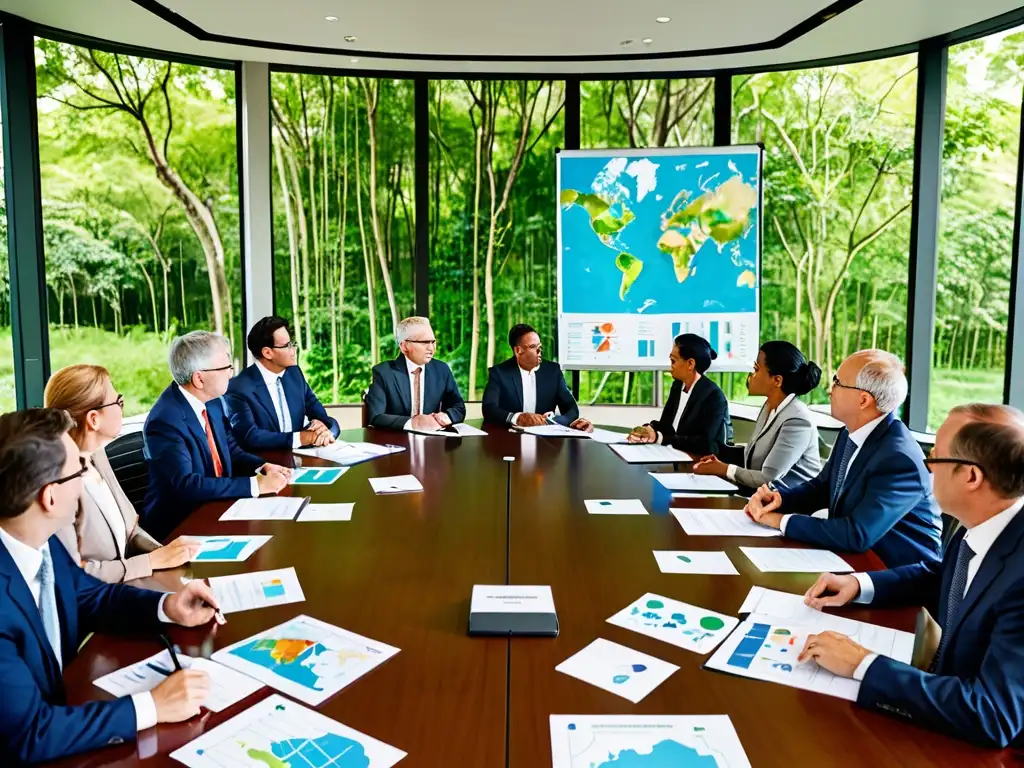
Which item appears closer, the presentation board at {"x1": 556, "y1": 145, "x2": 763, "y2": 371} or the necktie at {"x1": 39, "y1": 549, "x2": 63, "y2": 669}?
the necktie at {"x1": 39, "y1": 549, "x2": 63, "y2": 669}

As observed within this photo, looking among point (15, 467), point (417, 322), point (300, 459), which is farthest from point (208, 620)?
point (417, 322)

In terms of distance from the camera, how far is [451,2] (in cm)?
441

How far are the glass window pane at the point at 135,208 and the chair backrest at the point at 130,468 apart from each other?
1.77m

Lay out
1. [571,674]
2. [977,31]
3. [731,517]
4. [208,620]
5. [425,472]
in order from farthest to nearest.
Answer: [977,31], [425,472], [731,517], [208,620], [571,674]

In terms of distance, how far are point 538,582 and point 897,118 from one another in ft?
15.9

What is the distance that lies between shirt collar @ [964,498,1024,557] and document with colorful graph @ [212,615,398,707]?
1.27 metres

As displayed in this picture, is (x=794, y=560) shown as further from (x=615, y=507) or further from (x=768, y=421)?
(x=768, y=421)

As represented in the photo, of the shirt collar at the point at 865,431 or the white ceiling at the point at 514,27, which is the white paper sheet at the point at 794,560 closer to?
the shirt collar at the point at 865,431

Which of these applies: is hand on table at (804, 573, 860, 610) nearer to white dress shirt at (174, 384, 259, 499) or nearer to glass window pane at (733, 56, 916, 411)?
white dress shirt at (174, 384, 259, 499)

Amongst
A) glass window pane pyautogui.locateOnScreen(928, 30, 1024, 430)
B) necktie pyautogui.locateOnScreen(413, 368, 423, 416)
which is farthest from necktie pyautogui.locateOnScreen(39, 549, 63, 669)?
glass window pane pyautogui.locateOnScreen(928, 30, 1024, 430)

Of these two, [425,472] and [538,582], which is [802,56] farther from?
[538,582]

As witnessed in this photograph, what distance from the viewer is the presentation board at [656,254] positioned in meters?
5.98

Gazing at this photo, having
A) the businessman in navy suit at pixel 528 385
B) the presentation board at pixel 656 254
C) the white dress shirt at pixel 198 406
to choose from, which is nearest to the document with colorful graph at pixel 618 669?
the white dress shirt at pixel 198 406

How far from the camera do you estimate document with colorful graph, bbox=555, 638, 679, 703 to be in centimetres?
158
